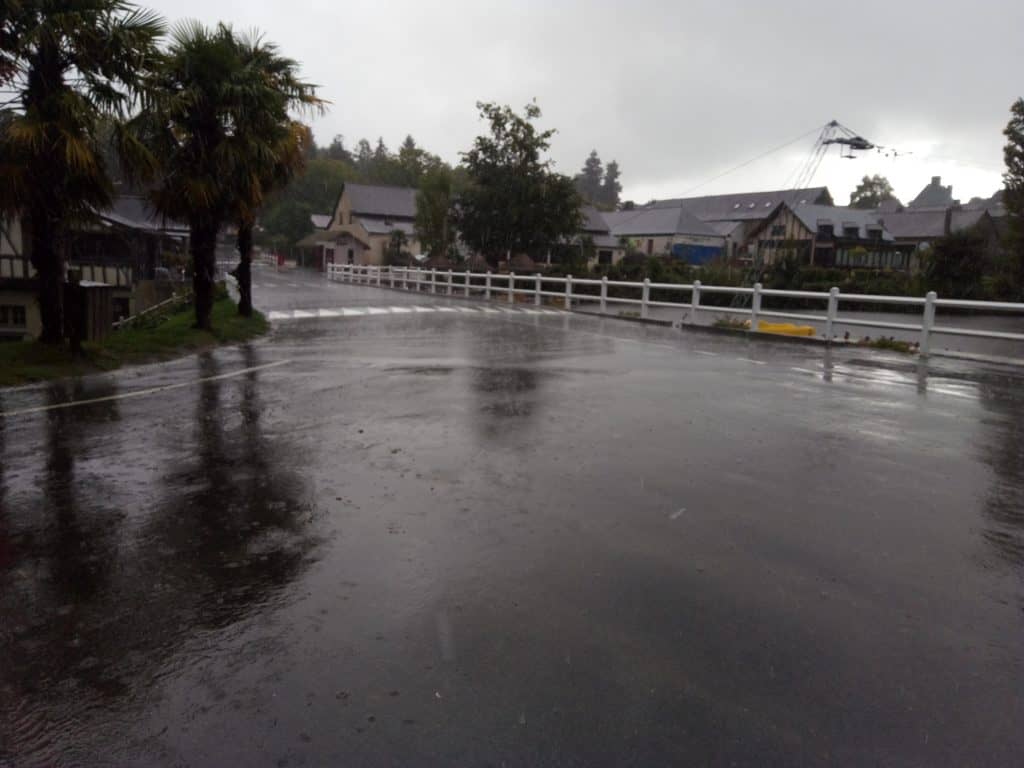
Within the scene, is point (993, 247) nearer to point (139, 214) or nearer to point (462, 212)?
point (462, 212)

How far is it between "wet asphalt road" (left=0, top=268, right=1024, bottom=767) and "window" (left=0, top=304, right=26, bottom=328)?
21149mm

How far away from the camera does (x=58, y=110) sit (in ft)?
37.7

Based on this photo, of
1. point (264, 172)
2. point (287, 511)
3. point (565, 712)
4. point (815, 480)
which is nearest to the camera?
point (565, 712)

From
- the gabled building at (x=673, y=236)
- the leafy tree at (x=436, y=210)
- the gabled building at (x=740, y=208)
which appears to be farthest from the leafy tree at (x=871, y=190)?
the leafy tree at (x=436, y=210)

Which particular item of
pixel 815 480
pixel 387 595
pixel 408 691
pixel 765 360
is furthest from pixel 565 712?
pixel 765 360

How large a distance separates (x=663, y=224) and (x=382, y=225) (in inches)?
1049

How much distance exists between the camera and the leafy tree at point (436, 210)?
53250mm

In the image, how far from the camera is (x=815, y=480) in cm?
620

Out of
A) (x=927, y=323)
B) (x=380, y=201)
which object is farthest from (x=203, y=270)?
(x=380, y=201)

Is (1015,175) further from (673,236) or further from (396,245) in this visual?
(396,245)

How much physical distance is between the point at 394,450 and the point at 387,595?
2.98 m

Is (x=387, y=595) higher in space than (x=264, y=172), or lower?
lower

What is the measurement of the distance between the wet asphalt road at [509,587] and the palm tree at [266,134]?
9.20m

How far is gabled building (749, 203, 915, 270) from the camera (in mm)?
65625
